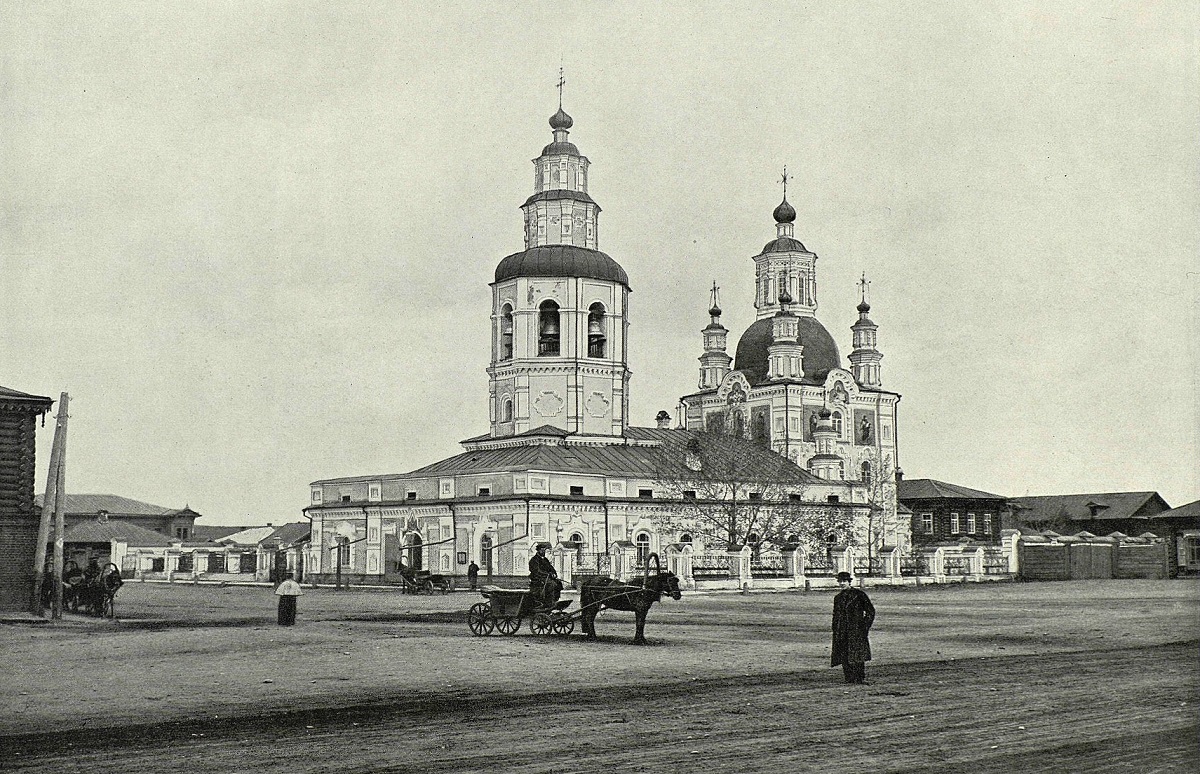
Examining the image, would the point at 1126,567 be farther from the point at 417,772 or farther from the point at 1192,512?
the point at 417,772

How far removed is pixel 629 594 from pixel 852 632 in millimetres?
6820

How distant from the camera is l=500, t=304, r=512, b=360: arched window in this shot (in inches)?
2395

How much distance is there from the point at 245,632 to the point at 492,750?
44.6 ft

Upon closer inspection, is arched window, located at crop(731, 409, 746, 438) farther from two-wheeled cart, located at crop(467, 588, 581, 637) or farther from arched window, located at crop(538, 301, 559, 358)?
two-wheeled cart, located at crop(467, 588, 581, 637)

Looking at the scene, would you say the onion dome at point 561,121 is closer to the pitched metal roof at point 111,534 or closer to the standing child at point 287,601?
the pitched metal roof at point 111,534

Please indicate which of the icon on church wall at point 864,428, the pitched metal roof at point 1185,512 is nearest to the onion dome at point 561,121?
the icon on church wall at point 864,428

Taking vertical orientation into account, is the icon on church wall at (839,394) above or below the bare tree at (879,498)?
above

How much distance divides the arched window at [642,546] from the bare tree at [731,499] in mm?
896

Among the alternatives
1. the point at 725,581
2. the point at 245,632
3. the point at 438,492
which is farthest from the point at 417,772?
the point at 438,492

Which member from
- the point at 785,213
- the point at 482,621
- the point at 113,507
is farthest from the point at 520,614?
the point at 113,507

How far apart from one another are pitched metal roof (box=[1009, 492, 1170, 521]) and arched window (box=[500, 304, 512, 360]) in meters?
45.0

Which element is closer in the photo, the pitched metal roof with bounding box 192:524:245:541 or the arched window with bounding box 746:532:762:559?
the arched window with bounding box 746:532:762:559

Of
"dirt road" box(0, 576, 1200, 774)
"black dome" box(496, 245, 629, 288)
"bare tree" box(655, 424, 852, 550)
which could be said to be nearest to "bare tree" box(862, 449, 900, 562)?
"bare tree" box(655, 424, 852, 550)

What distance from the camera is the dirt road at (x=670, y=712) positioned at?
1024 centimetres
